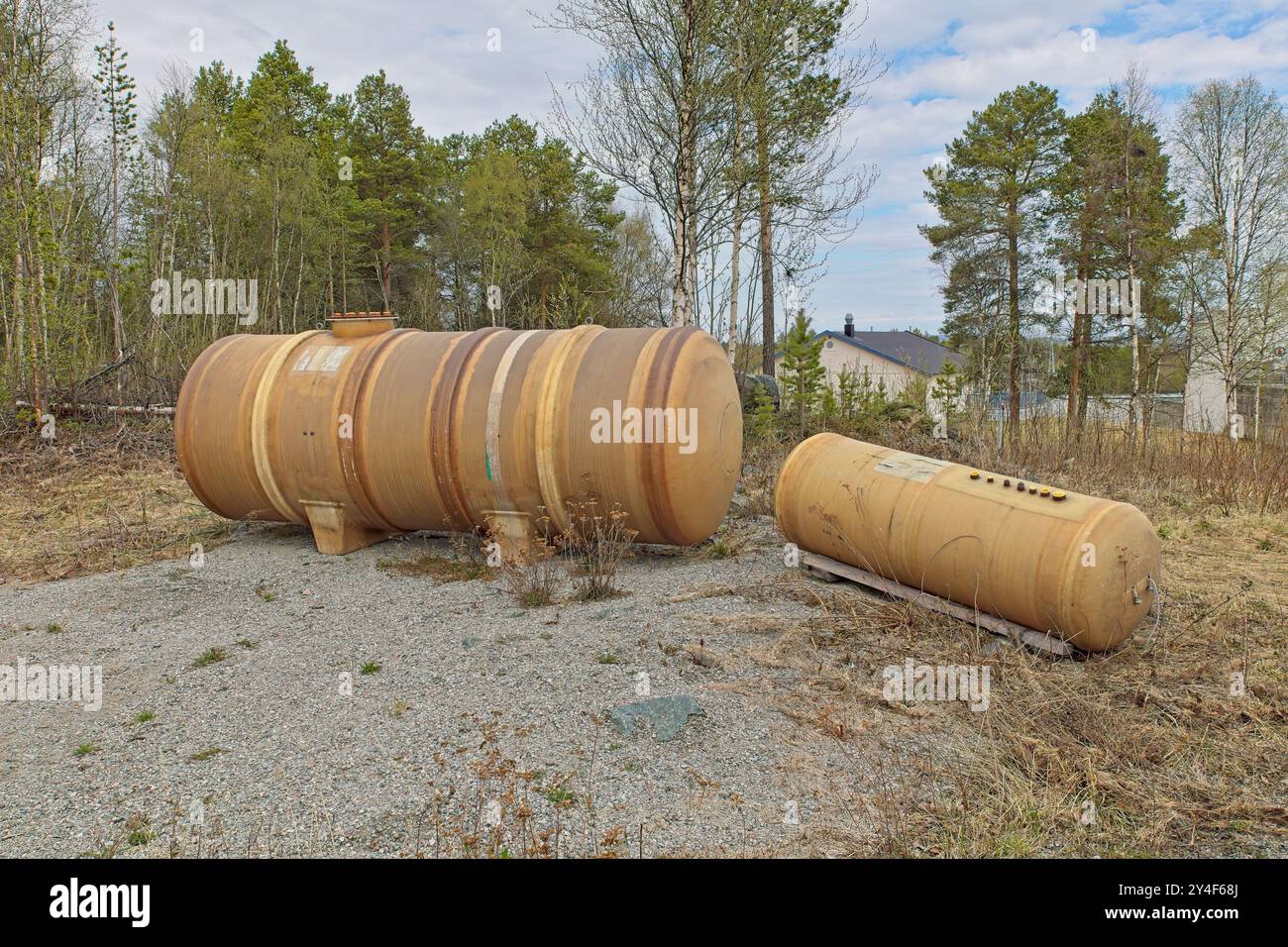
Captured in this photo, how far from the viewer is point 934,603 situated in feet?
19.4

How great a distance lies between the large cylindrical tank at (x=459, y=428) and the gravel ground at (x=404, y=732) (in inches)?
35.2

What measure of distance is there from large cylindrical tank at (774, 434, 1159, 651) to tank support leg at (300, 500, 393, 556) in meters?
4.12

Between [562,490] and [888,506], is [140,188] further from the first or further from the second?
[888,506]

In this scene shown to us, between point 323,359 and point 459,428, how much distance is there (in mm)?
1733

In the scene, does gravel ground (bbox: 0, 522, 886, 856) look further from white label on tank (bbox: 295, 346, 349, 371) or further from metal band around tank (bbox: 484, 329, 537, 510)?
white label on tank (bbox: 295, 346, 349, 371)

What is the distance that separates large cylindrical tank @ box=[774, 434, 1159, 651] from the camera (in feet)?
16.7

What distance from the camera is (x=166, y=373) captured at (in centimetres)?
1720

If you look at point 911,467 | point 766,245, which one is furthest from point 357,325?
point 766,245

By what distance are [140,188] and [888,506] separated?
23719 millimetres

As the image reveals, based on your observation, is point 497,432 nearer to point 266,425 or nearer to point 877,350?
point 266,425

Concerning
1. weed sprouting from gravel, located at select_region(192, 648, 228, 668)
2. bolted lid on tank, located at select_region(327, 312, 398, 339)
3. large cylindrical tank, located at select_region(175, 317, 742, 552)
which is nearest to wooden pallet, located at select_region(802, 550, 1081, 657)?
large cylindrical tank, located at select_region(175, 317, 742, 552)
